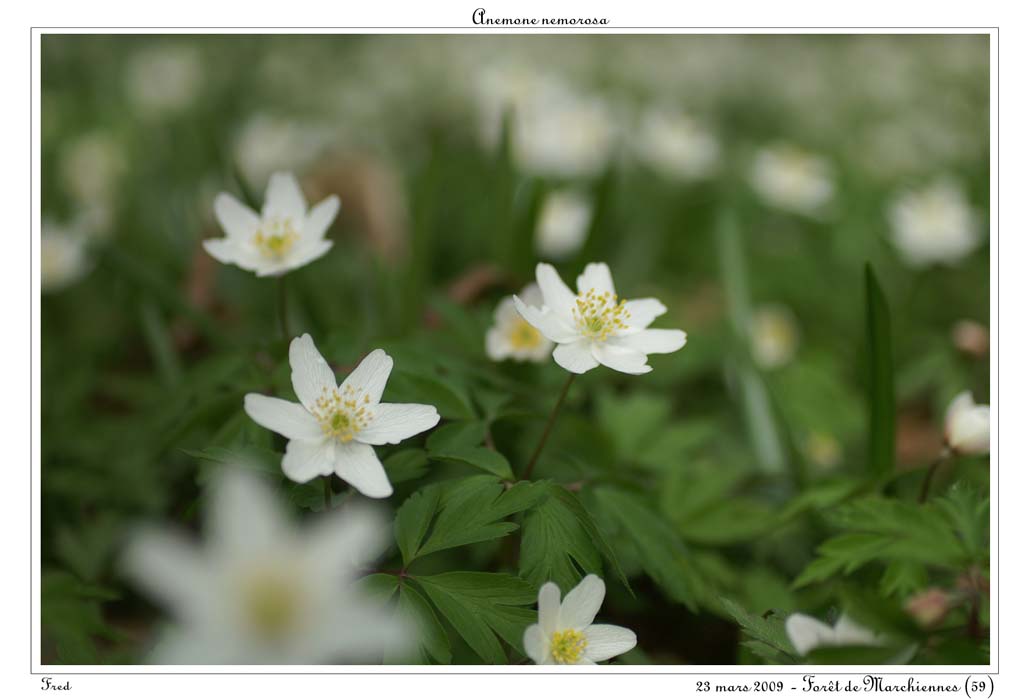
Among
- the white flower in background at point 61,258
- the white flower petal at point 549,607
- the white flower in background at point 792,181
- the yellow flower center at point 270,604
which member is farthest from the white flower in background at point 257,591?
the white flower in background at point 792,181

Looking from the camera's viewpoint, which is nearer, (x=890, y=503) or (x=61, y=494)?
(x=890, y=503)

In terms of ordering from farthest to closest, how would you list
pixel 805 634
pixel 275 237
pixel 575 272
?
1. pixel 575 272
2. pixel 275 237
3. pixel 805 634

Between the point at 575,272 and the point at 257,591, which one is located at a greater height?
the point at 575,272

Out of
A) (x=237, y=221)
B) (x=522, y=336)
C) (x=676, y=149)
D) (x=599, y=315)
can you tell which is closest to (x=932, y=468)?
(x=599, y=315)

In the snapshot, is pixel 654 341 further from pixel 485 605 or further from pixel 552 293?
pixel 485 605

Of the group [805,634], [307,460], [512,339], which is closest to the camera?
[307,460]
